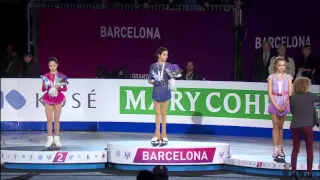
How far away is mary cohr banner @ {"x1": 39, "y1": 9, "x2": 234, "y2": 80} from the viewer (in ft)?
59.0

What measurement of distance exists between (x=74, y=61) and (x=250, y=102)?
5223 mm

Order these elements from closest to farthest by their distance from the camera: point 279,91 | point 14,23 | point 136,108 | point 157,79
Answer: point 279,91
point 157,79
point 136,108
point 14,23

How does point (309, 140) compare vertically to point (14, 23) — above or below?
below

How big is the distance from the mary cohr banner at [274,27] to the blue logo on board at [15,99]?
520cm

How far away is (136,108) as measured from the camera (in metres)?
15.9

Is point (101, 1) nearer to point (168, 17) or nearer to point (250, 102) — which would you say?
point (168, 17)

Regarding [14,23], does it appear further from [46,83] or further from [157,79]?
[157,79]

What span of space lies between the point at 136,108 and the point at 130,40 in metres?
2.99

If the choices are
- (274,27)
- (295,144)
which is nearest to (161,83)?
(295,144)

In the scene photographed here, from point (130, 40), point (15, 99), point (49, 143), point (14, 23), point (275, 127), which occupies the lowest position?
point (49, 143)

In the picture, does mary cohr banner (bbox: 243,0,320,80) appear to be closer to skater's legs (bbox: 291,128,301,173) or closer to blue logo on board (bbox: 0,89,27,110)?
blue logo on board (bbox: 0,89,27,110)

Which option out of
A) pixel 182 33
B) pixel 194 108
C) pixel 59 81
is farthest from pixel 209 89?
pixel 59 81

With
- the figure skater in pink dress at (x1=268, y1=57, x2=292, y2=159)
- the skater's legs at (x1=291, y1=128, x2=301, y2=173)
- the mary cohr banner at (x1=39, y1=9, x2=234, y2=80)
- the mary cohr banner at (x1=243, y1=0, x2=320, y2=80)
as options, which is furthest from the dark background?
the skater's legs at (x1=291, y1=128, x2=301, y2=173)

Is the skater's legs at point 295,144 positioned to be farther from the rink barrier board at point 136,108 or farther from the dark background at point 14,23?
the dark background at point 14,23
